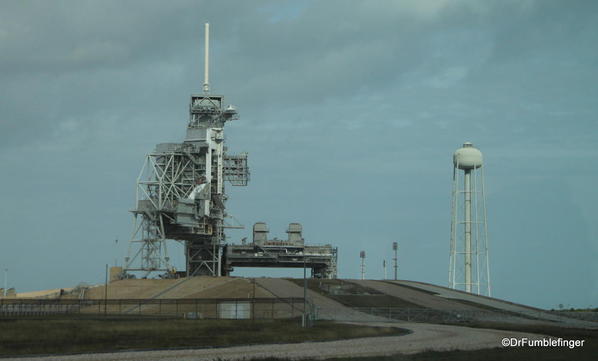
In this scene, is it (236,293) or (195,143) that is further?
(195,143)

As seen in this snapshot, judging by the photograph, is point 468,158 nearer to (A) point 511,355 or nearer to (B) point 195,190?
(B) point 195,190

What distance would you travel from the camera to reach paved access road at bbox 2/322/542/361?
44.2 meters

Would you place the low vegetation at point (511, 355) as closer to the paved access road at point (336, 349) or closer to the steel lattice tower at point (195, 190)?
the paved access road at point (336, 349)

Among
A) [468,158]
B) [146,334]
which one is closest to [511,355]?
[146,334]

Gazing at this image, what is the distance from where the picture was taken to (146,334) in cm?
5753

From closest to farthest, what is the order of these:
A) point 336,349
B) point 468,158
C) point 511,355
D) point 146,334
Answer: point 511,355 → point 336,349 → point 146,334 → point 468,158

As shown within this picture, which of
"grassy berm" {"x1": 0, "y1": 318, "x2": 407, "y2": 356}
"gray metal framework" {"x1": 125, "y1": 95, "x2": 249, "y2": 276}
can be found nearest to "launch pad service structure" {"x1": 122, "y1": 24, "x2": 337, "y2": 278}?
"gray metal framework" {"x1": 125, "y1": 95, "x2": 249, "y2": 276}

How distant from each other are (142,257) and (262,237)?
2085 cm

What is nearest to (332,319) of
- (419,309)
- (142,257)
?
(419,309)

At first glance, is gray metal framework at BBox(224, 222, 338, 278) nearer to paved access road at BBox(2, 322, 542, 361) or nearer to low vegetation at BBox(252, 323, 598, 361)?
paved access road at BBox(2, 322, 542, 361)

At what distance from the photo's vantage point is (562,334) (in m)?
61.7

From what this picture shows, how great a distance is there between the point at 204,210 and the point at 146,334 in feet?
213

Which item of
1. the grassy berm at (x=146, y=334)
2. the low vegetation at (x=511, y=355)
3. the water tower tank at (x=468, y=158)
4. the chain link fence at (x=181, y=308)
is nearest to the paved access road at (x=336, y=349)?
the low vegetation at (x=511, y=355)

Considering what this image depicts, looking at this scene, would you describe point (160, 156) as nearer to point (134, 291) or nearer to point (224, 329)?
point (134, 291)
